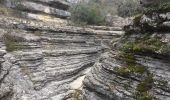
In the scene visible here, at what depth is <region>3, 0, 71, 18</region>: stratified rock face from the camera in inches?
1534

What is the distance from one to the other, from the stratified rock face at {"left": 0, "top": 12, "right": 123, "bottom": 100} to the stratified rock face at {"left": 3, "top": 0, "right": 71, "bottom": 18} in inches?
350

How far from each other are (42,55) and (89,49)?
7.30 metres

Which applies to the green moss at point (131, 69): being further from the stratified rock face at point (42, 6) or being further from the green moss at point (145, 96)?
the stratified rock face at point (42, 6)

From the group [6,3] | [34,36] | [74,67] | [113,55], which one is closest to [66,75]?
[74,67]

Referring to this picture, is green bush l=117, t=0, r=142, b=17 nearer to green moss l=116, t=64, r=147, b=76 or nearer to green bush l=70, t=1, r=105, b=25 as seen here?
green bush l=70, t=1, r=105, b=25

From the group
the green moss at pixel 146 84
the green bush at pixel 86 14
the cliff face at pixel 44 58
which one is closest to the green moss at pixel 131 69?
the green moss at pixel 146 84

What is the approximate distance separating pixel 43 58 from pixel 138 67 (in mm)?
10311

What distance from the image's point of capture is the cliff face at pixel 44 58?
2195 centimetres

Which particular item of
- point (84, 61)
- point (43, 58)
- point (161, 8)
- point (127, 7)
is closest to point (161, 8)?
point (161, 8)

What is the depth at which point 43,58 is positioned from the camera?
2588cm

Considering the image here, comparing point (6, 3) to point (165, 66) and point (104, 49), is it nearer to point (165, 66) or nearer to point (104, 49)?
point (104, 49)

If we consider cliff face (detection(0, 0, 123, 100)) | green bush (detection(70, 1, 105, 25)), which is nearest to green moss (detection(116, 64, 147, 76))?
cliff face (detection(0, 0, 123, 100))

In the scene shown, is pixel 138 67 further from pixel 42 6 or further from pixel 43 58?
pixel 42 6

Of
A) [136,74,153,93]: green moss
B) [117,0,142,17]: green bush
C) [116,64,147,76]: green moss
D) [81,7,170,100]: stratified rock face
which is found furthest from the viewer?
[117,0,142,17]: green bush
